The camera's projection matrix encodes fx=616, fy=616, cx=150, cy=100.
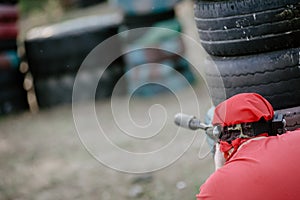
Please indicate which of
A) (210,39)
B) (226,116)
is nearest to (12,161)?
(210,39)

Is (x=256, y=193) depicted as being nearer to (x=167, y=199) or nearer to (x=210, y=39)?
(x=210, y=39)

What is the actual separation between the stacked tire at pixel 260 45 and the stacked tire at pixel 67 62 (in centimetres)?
416

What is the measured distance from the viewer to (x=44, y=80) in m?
7.96

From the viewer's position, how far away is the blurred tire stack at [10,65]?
7762mm

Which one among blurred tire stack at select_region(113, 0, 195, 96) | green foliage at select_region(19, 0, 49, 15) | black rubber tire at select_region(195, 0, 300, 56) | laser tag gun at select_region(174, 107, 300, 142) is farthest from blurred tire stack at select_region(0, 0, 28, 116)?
green foliage at select_region(19, 0, 49, 15)

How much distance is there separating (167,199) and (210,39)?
4.33 feet

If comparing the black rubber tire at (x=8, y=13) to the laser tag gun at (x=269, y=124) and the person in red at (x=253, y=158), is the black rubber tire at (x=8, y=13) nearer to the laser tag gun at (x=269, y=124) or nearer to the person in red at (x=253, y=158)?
the laser tag gun at (x=269, y=124)

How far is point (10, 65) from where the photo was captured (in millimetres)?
7797

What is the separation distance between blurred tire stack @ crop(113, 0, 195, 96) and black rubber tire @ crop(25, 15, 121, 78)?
26 centimetres

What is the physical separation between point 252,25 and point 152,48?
402 centimetres

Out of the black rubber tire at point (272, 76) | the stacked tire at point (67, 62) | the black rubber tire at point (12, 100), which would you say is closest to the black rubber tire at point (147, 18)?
the stacked tire at point (67, 62)

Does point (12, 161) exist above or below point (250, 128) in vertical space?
below

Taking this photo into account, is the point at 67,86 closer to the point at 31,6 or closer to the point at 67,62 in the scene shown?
the point at 67,62

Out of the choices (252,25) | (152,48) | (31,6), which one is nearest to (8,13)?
(152,48)
